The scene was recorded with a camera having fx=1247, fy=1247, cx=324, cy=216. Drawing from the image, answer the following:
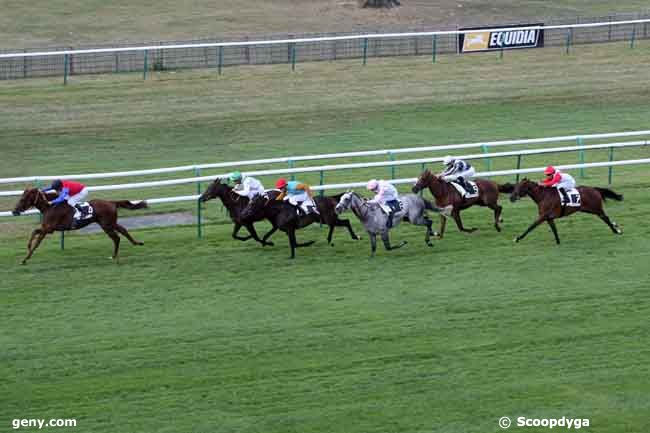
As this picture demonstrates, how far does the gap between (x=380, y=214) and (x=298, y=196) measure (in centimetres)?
125

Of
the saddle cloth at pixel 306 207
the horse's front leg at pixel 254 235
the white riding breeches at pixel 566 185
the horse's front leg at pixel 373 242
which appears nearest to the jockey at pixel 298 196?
the saddle cloth at pixel 306 207

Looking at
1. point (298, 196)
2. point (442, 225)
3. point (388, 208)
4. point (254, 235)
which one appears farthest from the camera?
point (442, 225)

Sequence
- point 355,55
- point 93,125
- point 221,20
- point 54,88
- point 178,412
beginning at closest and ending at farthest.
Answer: point 178,412 < point 93,125 < point 54,88 < point 355,55 < point 221,20

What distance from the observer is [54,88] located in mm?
31625

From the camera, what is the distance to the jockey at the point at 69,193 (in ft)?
58.1

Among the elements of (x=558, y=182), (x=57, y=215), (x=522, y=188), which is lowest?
(x=57, y=215)

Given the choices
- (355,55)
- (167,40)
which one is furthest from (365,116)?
(167,40)

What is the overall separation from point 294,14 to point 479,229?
2694cm

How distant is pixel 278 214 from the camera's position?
1828 cm

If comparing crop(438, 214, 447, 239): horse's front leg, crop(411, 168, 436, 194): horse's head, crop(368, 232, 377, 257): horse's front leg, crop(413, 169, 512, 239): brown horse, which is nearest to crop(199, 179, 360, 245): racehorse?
crop(368, 232, 377, 257): horse's front leg

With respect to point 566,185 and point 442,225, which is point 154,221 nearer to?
point 442,225

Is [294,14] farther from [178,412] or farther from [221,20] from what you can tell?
[178,412]

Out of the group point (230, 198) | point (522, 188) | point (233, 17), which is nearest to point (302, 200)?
point (230, 198)

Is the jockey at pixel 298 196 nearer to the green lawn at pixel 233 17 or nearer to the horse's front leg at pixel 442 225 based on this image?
the horse's front leg at pixel 442 225
